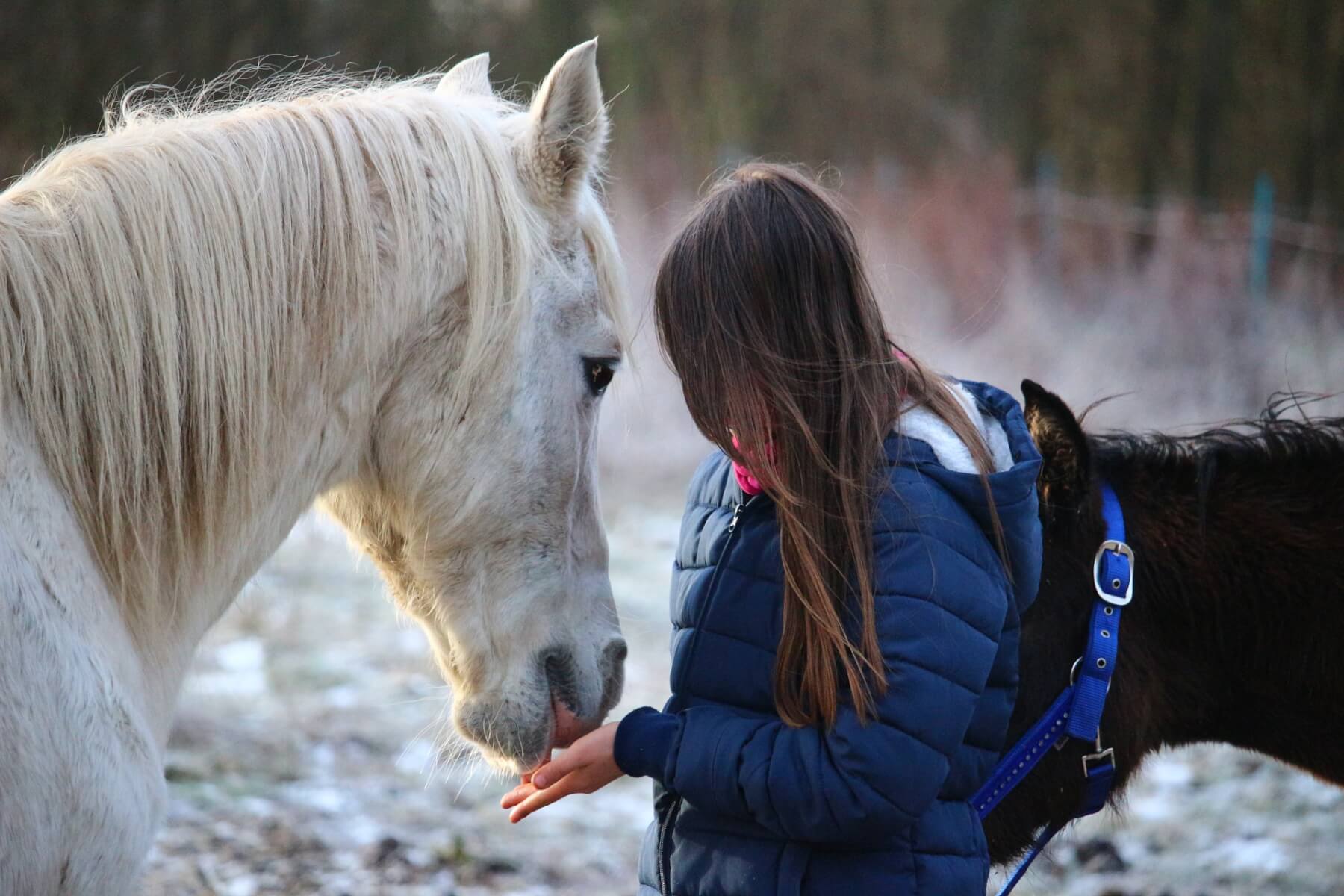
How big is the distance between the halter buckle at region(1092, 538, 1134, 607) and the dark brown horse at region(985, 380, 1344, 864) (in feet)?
0.12

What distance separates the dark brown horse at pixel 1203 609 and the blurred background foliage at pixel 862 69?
4405 millimetres

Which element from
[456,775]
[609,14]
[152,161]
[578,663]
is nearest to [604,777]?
[578,663]

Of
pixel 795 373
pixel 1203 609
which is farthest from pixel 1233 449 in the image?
pixel 795 373

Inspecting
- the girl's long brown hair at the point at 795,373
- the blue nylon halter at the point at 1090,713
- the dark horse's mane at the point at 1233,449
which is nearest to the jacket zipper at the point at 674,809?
the girl's long brown hair at the point at 795,373

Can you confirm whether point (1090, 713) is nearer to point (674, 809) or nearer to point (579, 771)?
point (674, 809)

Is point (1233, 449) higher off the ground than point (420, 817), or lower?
higher

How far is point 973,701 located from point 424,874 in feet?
7.64

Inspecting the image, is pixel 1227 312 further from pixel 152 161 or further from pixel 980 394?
pixel 152 161

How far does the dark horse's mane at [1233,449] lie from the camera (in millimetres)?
2094

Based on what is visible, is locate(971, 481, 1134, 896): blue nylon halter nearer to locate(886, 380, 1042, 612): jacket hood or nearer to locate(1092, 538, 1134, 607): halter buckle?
locate(1092, 538, 1134, 607): halter buckle

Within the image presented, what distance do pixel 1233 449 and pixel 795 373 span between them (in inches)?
43.0

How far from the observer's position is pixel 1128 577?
1942 mm

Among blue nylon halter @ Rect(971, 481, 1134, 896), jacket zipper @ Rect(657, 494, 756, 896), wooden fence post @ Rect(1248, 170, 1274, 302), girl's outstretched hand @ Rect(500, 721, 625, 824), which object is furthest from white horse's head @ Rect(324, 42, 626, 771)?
wooden fence post @ Rect(1248, 170, 1274, 302)

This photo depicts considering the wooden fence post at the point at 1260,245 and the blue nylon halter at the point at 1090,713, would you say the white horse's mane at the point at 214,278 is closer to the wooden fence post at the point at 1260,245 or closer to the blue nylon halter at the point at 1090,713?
the blue nylon halter at the point at 1090,713
